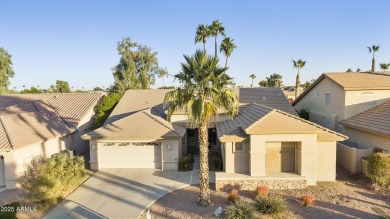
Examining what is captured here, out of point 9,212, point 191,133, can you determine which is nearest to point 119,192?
point 9,212

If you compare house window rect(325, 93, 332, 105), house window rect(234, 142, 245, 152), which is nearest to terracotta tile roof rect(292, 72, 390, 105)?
house window rect(325, 93, 332, 105)

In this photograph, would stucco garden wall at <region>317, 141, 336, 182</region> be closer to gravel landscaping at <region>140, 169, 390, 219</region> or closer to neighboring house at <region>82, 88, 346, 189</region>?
neighboring house at <region>82, 88, 346, 189</region>

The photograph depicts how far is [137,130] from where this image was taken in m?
17.9

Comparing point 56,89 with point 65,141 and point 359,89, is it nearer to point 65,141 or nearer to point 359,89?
point 65,141

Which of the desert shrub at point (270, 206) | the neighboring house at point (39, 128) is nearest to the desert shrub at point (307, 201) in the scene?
the desert shrub at point (270, 206)

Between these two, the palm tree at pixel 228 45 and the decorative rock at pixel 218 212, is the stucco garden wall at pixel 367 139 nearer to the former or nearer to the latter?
the decorative rock at pixel 218 212

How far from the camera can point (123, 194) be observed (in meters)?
13.7

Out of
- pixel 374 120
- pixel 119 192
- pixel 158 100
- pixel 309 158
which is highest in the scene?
pixel 158 100

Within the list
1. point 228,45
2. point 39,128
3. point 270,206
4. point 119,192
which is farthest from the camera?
point 228,45

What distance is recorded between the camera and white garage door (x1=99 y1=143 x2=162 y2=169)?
A: 18141mm

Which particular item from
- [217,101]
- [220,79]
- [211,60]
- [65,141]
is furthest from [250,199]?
[65,141]

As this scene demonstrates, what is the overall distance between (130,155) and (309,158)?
12.4 meters

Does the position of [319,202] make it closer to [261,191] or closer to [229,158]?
[261,191]

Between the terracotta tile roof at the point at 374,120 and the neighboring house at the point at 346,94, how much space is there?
28.7 inches
